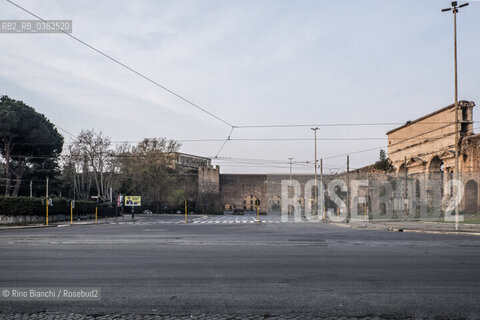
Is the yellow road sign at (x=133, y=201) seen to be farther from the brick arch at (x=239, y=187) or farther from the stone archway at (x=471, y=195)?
the brick arch at (x=239, y=187)

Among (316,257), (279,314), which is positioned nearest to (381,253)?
(316,257)

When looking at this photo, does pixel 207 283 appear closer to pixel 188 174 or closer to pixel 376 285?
pixel 376 285

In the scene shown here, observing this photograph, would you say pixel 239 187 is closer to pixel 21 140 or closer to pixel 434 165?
pixel 21 140

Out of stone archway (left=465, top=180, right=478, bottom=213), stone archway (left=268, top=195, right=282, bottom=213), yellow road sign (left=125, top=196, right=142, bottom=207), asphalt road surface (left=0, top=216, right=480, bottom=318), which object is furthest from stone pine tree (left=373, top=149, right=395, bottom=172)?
asphalt road surface (left=0, top=216, right=480, bottom=318)

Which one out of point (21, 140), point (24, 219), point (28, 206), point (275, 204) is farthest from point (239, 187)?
point (24, 219)

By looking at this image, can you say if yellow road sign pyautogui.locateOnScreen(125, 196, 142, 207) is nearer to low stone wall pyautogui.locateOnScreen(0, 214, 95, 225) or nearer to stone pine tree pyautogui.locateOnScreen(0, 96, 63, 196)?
low stone wall pyautogui.locateOnScreen(0, 214, 95, 225)

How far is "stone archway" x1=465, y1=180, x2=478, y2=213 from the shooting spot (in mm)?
35875

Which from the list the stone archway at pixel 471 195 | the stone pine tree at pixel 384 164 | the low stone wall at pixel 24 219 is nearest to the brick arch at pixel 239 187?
the stone pine tree at pixel 384 164

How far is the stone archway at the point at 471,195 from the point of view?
35875mm

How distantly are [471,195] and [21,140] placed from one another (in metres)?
49.7

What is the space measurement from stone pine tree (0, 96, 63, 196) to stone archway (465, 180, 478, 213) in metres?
44.7

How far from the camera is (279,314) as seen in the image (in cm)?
553

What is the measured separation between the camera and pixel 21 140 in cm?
Answer: 5072

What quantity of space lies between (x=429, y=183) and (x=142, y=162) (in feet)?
145
